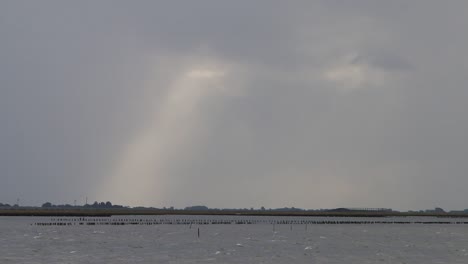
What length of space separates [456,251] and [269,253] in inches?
1085

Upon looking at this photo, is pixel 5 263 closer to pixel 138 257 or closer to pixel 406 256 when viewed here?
pixel 138 257

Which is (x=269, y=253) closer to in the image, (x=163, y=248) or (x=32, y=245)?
(x=163, y=248)

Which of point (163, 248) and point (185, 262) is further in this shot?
point (163, 248)

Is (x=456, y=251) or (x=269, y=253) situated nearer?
(x=269, y=253)

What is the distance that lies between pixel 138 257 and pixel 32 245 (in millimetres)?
26647

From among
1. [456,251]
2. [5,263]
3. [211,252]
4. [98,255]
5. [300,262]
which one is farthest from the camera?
Answer: [456,251]

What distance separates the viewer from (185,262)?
71375 mm

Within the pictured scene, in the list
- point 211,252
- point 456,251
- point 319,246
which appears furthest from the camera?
point 319,246

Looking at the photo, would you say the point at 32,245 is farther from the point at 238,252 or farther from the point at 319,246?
the point at 319,246

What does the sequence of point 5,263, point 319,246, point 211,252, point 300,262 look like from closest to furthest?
point 5,263 < point 300,262 < point 211,252 < point 319,246

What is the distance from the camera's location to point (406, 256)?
3285 inches

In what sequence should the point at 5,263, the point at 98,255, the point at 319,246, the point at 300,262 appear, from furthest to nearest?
the point at 319,246 < the point at 98,255 < the point at 300,262 < the point at 5,263

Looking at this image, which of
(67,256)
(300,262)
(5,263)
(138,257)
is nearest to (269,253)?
(300,262)

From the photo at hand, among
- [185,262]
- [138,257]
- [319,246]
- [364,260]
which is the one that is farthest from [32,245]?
[364,260]
